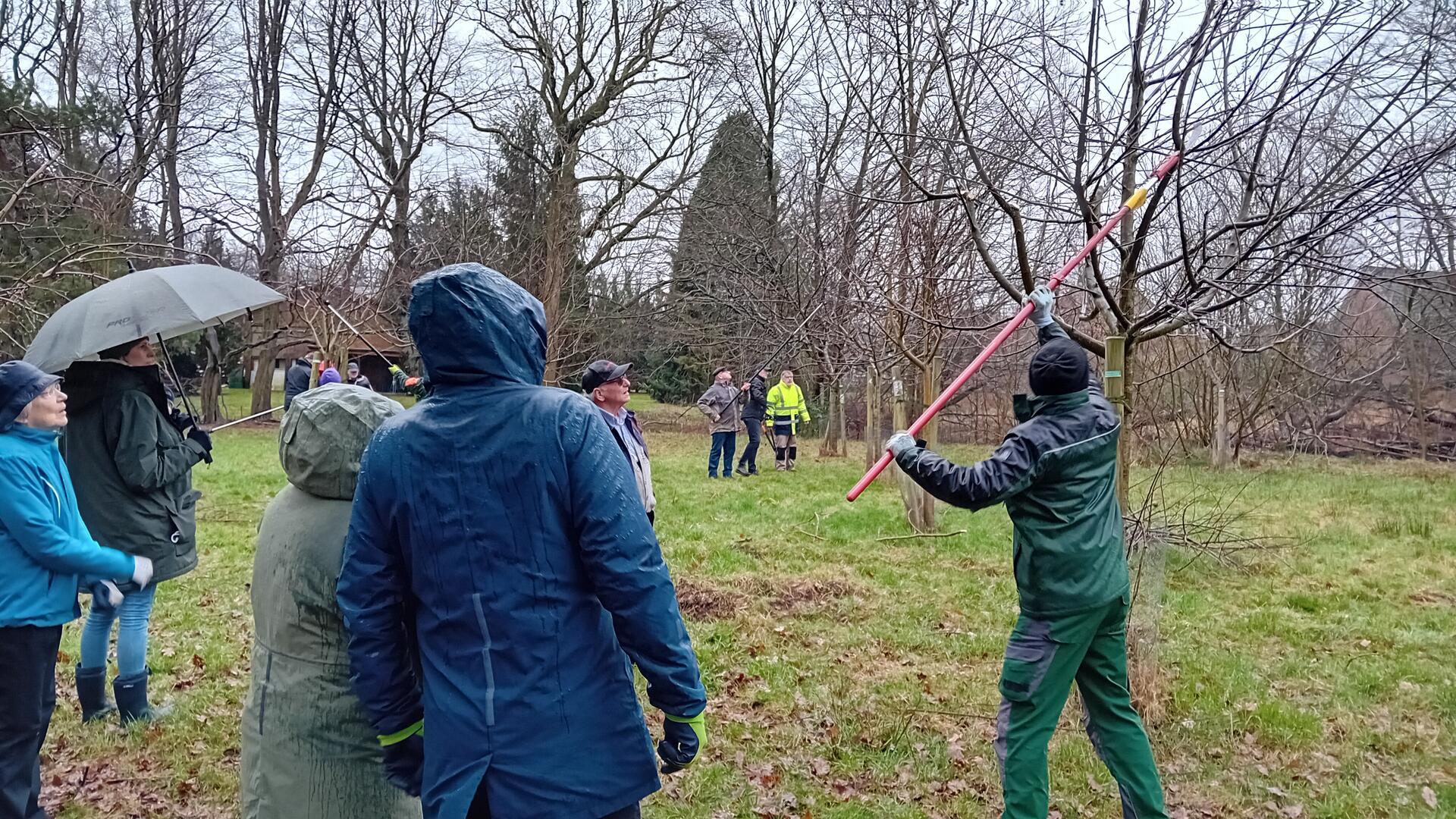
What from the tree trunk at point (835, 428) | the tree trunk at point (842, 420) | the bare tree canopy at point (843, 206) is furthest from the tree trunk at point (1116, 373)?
the tree trunk at point (835, 428)

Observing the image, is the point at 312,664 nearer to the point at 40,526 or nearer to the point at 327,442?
the point at 327,442

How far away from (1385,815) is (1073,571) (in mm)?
1954

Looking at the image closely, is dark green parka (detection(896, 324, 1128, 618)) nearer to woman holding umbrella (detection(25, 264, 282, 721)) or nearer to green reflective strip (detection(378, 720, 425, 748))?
green reflective strip (detection(378, 720, 425, 748))

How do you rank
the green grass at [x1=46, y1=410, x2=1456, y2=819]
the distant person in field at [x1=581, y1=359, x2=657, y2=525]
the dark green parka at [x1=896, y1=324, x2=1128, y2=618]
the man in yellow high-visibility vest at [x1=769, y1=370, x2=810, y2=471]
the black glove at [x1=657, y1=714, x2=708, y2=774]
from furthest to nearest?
1. the man in yellow high-visibility vest at [x1=769, y1=370, x2=810, y2=471]
2. the distant person in field at [x1=581, y1=359, x2=657, y2=525]
3. the green grass at [x1=46, y1=410, x2=1456, y2=819]
4. the dark green parka at [x1=896, y1=324, x2=1128, y2=618]
5. the black glove at [x1=657, y1=714, x2=708, y2=774]

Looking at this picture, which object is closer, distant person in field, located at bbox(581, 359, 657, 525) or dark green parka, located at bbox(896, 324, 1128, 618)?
dark green parka, located at bbox(896, 324, 1128, 618)

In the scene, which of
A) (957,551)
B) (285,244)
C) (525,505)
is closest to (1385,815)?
(525,505)

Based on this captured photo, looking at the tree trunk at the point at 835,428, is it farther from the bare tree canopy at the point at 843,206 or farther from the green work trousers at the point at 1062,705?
the green work trousers at the point at 1062,705

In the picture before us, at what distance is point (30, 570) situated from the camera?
2906 millimetres

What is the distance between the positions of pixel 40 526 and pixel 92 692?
5.99 ft

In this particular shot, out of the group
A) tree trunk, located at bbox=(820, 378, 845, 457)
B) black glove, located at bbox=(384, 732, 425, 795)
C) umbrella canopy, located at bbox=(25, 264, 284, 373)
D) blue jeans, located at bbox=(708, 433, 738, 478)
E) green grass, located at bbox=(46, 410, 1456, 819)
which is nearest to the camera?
black glove, located at bbox=(384, 732, 425, 795)

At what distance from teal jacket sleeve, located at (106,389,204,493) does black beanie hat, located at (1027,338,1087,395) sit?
3.69 m

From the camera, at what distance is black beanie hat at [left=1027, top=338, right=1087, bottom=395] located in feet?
9.98

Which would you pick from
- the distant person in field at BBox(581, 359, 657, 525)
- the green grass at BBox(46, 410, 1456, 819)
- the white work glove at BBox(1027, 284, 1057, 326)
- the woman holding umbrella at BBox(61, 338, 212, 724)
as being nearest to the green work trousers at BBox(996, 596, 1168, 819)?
the green grass at BBox(46, 410, 1456, 819)

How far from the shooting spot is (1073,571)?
2.99 m
